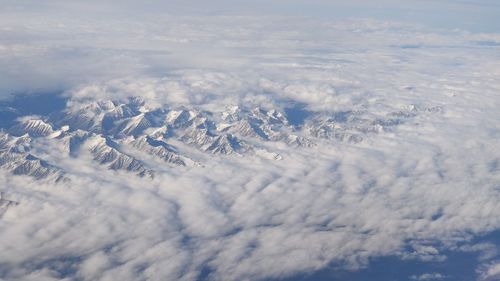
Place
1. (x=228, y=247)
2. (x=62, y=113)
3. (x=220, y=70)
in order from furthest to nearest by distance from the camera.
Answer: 1. (x=220, y=70)
2. (x=62, y=113)
3. (x=228, y=247)

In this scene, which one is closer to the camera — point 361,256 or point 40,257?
point 40,257

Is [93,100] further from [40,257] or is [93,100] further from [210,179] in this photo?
[40,257]

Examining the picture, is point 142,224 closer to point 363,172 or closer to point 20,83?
point 363,172

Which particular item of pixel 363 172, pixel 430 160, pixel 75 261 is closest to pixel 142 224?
pixel 75 261

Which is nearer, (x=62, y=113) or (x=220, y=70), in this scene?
(x=62, y=113)

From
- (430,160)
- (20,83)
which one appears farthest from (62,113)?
(430,160)

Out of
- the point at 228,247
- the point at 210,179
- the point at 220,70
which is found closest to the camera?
the point at 228,247
